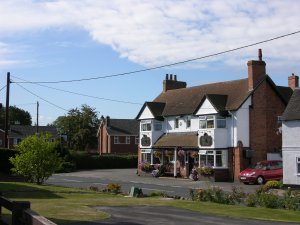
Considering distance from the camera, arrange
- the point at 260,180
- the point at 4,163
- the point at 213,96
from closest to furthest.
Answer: the point at 260,180
the point at 4,163
the point at 213,96

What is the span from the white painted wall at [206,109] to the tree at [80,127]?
47770 mm

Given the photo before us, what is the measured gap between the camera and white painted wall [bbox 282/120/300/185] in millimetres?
36469

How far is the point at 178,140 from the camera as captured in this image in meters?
50.7

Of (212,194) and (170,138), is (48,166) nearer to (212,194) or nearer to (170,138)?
(212,194)

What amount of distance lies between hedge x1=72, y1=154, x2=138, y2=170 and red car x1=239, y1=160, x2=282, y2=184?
104ft

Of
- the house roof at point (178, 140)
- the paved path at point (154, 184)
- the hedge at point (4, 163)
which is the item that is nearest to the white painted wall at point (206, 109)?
the house roof at point (178, 140)

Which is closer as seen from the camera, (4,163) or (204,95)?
(4,163)

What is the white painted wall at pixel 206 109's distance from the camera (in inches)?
1822

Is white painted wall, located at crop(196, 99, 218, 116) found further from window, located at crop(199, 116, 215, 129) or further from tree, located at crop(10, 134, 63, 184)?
tree, located at crop(10, 134, 63, 184)

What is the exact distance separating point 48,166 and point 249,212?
16703 millimetres

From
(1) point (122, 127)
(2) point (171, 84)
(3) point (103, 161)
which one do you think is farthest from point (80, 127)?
(2) point (171, 84)

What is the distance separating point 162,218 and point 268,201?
6236 mm

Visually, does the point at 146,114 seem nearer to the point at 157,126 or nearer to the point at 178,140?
the point at 157,126

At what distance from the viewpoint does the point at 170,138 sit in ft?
172
